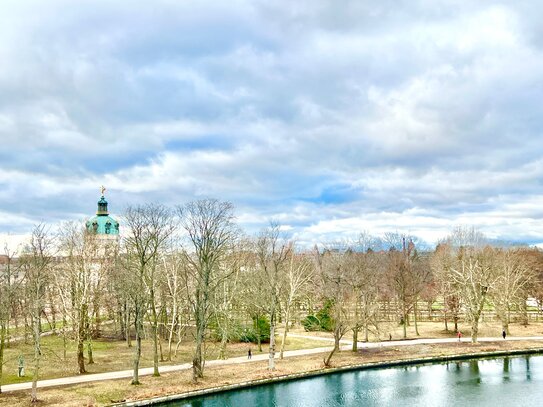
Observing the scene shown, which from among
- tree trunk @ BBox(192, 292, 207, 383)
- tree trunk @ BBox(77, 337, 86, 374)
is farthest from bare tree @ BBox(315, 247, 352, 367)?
tree trunk @ BBox(77, 337, 86, 374)

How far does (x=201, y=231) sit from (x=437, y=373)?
26840 millimetres

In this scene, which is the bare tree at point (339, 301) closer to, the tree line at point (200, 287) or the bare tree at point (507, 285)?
the tree line at point (200, 287)

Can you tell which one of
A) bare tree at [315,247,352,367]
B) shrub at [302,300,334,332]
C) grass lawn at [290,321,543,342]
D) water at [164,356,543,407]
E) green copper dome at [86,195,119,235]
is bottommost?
water at [164,356,543,407]

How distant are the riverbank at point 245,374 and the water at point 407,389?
106 centimetres

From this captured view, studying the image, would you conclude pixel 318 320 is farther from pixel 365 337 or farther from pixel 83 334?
pixel 83 334

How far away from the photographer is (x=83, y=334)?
4409 centimetres

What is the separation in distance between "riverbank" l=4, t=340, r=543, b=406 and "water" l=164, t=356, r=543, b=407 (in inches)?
41.6

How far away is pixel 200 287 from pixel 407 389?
19873 mm

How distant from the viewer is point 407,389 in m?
41.9

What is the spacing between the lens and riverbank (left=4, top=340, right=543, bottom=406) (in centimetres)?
3538

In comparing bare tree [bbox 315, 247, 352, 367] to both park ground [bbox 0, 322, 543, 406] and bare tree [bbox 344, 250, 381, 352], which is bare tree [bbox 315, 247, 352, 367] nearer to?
bare tree [bbox 344, 250, 381, 352]

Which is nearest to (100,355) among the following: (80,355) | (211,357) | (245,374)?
(80,355)

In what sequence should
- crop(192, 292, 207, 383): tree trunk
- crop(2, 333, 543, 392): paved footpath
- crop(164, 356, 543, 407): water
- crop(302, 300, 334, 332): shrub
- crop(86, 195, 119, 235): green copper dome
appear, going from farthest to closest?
crop(86, 195, 119, 235): green copper dome → crop(302, 300, 334, 332): shrub → crop(192, 292, 207, 383): tree trunk → crop(2, 333, 543, 392): paved footpath → crop(164, 356, 543, 407): water

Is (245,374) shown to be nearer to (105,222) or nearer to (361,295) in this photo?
(361,295)
